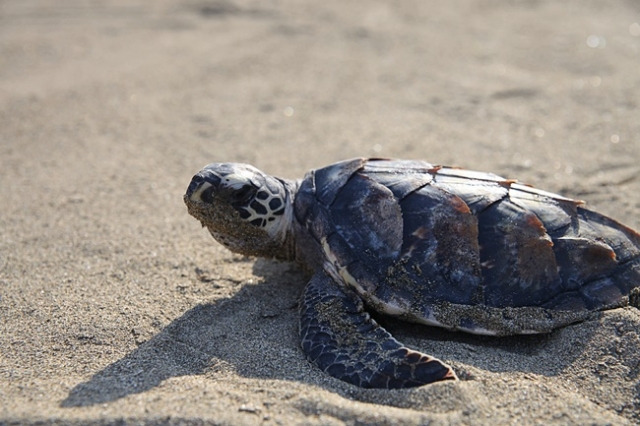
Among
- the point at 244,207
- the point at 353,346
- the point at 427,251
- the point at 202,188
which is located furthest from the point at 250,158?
the point at 353,346

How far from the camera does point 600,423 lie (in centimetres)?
264

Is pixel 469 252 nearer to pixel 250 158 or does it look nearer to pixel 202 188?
pixel 202 188

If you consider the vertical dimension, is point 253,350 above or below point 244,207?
below

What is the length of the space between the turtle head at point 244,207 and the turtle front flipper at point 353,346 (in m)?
0.35

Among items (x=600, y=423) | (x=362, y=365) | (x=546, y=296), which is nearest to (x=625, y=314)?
(x=546, y=296)

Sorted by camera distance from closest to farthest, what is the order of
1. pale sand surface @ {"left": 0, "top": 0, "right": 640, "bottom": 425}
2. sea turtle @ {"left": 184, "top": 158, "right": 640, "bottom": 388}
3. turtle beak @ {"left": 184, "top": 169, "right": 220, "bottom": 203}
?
pale sand surface @ {"left": 0, "top": 0, "right": 640, "bottom": 425}, sea turtle @ {"left": 184, "top": 158, "right": 640, "bottom": 388}, turtle beak @ {"left": 184, "top": 169, "right": 220, "bottom": 203}

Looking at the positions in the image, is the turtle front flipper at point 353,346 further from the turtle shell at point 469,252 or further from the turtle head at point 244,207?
the turtle head at point 244,207

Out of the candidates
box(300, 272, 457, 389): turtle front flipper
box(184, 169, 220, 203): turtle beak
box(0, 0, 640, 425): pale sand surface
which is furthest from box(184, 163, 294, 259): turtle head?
box(300, 272, 457, 389): turtle front flipper

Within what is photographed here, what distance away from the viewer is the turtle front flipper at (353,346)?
2863 millimetres

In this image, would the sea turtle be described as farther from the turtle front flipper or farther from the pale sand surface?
the pale sand surface

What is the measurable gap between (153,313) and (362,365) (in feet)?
3.57

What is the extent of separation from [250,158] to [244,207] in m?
1.65

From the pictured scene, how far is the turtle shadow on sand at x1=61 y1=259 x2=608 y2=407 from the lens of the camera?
9.53ft

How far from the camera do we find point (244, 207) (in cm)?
352
